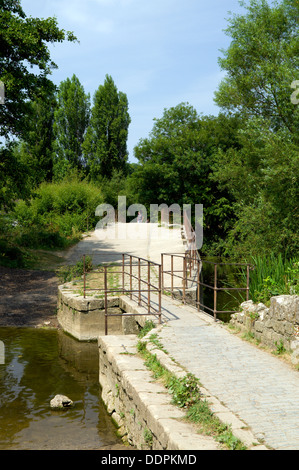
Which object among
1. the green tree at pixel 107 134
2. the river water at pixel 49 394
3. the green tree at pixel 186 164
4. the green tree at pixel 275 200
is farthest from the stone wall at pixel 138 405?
the green tree at pixel 107 134

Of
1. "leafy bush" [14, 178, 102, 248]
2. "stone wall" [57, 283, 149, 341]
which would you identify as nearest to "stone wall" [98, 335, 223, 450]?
"stone wall" [57, 283, 149, 341]

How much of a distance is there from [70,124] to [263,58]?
1080 inches

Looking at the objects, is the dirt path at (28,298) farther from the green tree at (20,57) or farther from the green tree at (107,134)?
the green tree at (107,134)

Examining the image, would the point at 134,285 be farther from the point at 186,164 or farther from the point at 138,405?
the point at 186,164

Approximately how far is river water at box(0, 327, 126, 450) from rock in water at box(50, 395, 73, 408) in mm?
116

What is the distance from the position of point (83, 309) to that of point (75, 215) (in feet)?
60.5

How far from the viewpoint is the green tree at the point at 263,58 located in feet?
58.9

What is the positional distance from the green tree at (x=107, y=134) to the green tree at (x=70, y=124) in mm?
812

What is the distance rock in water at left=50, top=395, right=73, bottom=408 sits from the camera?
7272 millimetres

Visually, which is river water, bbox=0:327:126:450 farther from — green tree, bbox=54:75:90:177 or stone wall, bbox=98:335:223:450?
green tree, bbox=54:75:90:177

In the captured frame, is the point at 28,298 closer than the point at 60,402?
No

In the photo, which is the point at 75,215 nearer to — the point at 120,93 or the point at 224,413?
the point at 120,93

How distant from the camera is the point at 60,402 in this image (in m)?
7.30

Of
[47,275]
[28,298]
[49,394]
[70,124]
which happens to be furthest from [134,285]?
[70,124]
